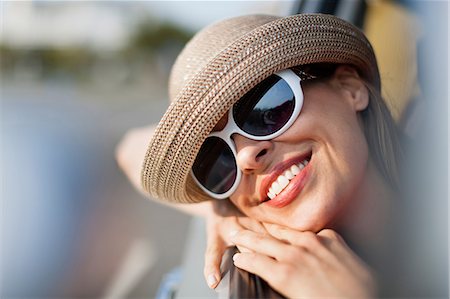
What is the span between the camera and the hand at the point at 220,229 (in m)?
1.54

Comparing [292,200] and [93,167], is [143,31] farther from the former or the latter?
[292,200]

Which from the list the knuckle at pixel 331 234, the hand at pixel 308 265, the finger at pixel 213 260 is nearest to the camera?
the hand at pixel 308 265

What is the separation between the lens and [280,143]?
1.57 metres

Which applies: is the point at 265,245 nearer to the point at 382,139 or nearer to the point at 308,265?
the point at 308,265

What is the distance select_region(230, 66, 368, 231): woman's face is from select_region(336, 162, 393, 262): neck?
0.03m

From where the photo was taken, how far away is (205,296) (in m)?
1.55

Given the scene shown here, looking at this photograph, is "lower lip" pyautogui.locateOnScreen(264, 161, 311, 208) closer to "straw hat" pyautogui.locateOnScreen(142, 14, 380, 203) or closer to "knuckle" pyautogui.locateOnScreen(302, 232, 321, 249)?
"knuckle" pyautogui.locateOnScreen(302, 232, 321, 249)

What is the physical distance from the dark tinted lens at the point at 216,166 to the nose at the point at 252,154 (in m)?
0.05

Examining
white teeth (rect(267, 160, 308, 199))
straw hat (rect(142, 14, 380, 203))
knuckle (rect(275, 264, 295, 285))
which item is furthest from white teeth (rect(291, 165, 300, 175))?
knuckle (rect(275, 264, 295, 285))

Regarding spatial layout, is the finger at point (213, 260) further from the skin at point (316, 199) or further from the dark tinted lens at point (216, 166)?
the dark tinted lens at point (216, 166)

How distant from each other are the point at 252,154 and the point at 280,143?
0.09 meters

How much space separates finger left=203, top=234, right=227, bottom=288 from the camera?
59.1 inches

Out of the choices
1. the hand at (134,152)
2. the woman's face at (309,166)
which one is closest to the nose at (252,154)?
the woman's face at (309,166)

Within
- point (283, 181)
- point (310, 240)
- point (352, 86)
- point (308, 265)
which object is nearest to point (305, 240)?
point (310, 240)
